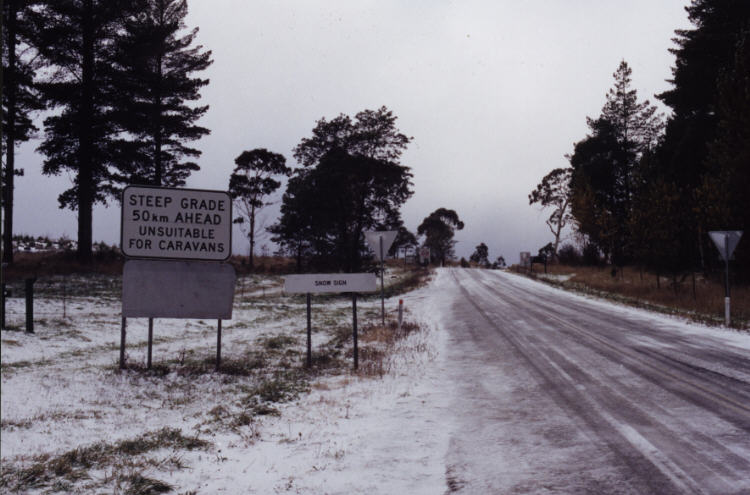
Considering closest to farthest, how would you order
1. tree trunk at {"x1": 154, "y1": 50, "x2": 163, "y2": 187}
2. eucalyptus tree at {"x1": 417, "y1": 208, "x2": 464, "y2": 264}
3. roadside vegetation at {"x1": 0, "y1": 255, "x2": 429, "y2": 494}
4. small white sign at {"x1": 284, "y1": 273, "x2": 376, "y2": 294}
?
roadside vegetation at {"x1": 0, "y1": 255, "x2": 429, "y2": 494}
small white sign at {"x1": 284, "y1": 273, "x2": 376, "y2": 294}
tree trunk at {"x1": 154, "y1": 50, "x2": 163, "y2": 187}
eucalyptus tree at {"x1": 417, "y1": 208, "x2": 464, "y2": 264}

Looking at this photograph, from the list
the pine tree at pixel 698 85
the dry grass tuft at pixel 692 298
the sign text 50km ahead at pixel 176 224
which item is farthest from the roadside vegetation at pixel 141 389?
the pine tree at pixel 698 85

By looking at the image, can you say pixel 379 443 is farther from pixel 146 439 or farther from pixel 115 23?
pixel 115 23

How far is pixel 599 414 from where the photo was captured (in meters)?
6.73

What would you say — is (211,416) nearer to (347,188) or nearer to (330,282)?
(330,282)

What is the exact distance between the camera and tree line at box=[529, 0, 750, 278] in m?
27.6

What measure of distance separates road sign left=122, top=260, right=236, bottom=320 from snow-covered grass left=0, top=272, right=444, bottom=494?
1.06 m

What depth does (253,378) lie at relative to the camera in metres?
9.20

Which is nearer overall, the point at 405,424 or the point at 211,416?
the point at 405,424

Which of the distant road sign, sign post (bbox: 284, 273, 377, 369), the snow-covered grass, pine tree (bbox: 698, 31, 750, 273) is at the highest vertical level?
pine tree (bbox: 698, 31, 750, 273)

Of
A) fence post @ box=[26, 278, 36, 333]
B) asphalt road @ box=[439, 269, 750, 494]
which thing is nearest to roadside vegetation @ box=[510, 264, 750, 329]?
asphalt road @ box=[439, 269, 750, 494]

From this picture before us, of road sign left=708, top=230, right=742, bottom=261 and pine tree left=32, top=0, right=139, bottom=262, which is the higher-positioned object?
pine tree left=32, top=0, right=139, bottom=262

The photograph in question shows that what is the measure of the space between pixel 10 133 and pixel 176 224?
23250 millimetres

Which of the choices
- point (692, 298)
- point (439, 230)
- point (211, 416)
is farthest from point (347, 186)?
point (439, 230)

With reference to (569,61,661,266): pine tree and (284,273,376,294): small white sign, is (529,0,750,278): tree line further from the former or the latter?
(284,273,376,294): small white sign
